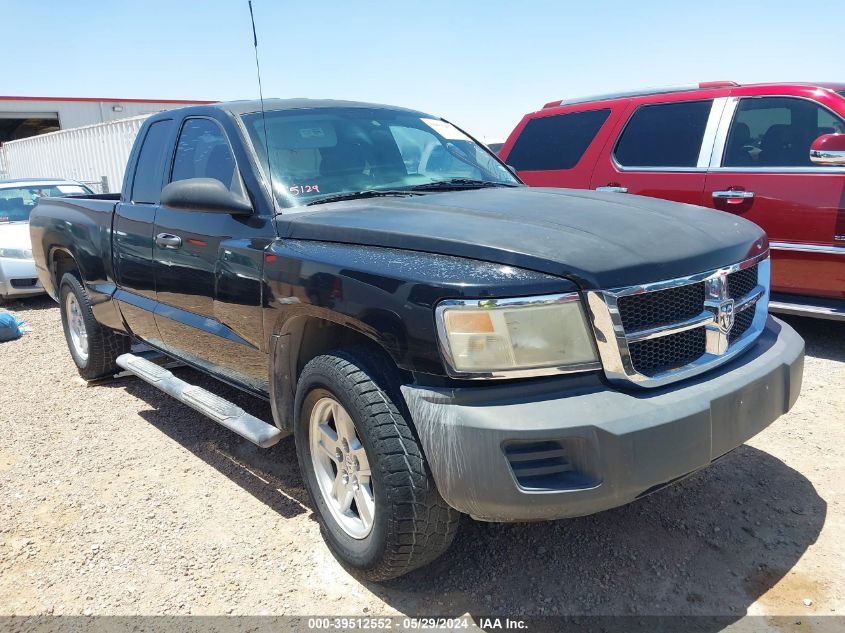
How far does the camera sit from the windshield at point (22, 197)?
906cm

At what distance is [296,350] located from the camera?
9.32ft

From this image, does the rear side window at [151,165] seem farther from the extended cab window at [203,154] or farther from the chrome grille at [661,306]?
the chrome grille at [661,306]

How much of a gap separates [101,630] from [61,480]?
1413 mm

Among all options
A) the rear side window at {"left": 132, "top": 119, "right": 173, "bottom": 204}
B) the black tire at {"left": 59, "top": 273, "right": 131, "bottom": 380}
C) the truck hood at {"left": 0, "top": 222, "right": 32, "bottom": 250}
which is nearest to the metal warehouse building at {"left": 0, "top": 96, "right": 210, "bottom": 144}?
the truck hood at {"left": 0, "top": 222, "right": 32, "bottom": 250}

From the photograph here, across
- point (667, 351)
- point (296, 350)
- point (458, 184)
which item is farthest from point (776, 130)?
point (296, 350)

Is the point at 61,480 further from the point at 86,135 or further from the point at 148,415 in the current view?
the point at 86,135

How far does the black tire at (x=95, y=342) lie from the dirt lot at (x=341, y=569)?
1065mm

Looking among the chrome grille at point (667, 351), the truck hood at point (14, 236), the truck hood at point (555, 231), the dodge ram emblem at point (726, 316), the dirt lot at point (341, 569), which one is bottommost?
the dirt lot at point (341, 569)

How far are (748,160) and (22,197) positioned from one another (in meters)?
8.88

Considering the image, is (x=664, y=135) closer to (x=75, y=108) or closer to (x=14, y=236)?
(x=14, y=236)

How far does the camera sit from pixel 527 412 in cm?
202

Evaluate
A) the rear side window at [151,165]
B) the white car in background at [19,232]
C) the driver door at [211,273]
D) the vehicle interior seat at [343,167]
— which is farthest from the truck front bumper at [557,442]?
the white car in background at [19,232]

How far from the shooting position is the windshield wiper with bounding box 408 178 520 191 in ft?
10.7

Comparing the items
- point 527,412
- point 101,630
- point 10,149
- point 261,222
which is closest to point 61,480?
point 101,630
